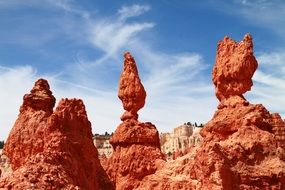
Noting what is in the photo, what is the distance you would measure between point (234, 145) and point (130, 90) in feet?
27.5

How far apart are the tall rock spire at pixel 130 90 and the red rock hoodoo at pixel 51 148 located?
407 inches

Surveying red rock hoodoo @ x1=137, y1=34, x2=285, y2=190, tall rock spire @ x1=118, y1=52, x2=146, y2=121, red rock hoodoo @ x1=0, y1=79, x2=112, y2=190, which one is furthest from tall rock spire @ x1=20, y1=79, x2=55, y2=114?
tall rock spire @ x1=118, y1=52, x2=146, y2=121

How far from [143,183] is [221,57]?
6.84 metres

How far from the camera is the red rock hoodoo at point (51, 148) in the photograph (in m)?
7.52

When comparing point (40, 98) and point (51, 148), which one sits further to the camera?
point (40, 98)

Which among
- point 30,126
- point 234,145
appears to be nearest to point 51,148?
point 30,126

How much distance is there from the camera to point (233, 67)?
75.4 feet

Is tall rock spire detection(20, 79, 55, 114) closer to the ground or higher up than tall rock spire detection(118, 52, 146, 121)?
closer to the ground

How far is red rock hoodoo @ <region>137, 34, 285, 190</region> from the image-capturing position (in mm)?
16297

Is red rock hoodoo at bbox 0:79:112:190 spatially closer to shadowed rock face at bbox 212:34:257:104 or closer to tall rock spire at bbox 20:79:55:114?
tall rock spire at bbox 20:79:55:114

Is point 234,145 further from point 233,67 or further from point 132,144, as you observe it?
point 132,144

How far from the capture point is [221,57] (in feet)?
78.1

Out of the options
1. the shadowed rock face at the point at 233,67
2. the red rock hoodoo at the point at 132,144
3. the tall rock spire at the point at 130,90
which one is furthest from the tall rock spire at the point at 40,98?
the tall rock spire at the point at 130,90

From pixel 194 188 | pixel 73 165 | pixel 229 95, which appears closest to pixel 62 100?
pixel 73 165
